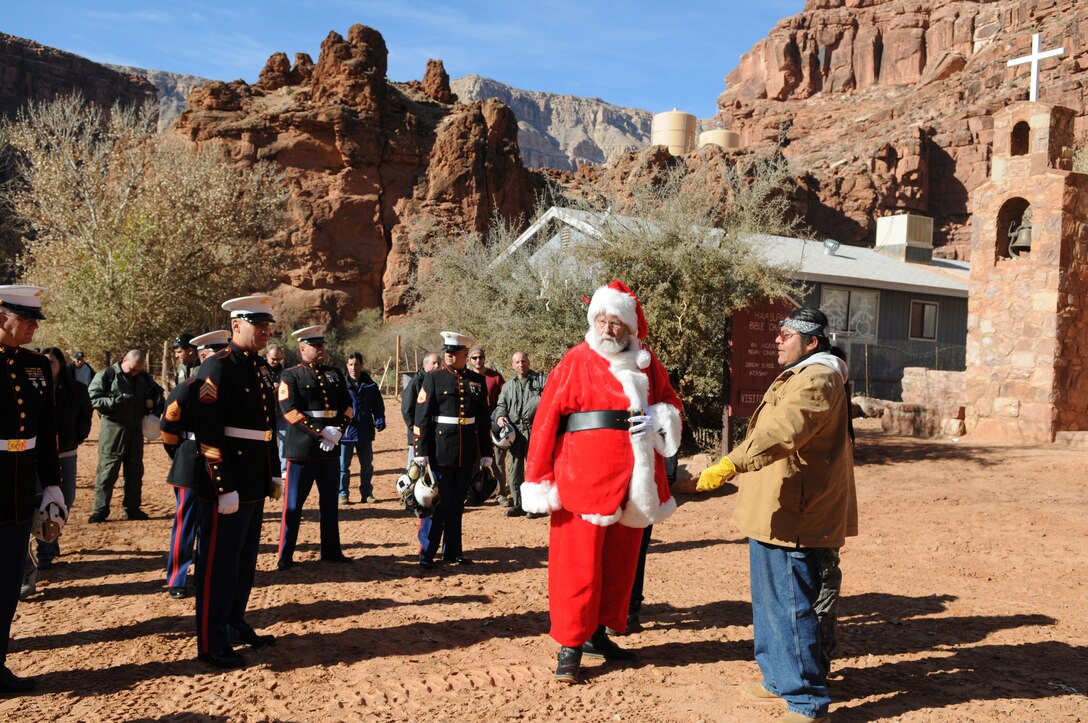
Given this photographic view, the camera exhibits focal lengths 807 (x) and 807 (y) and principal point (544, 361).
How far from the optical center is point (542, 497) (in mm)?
4535

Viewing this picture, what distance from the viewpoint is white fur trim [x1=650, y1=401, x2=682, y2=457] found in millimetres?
4652

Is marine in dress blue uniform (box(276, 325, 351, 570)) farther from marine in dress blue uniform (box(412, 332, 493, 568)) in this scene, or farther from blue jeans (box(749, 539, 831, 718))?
blue jeans (box(749, 539, 831, 718))

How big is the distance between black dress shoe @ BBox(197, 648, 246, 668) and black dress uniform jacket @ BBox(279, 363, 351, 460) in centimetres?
231

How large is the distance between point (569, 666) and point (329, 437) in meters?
2.99

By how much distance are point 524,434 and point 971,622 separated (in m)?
5.29

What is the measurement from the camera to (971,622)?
5516 millimetres

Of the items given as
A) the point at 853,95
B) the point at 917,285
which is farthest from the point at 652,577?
the point at 853,95

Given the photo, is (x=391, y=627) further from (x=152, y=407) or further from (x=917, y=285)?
(x=917, y=285)

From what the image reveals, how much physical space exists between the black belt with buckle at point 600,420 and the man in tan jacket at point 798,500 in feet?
2.51

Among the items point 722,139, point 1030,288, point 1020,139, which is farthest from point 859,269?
point 722,139

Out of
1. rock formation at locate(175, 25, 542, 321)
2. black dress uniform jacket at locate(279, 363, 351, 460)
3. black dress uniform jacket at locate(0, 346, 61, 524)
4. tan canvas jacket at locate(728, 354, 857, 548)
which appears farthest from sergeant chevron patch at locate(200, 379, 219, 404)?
rock formation at locate(175, 25, 542, 321)

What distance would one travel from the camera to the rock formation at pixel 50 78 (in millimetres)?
74625

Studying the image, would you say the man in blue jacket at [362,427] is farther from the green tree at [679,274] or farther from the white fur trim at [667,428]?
the white fur trim at [667,428]

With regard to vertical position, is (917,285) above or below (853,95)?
below
